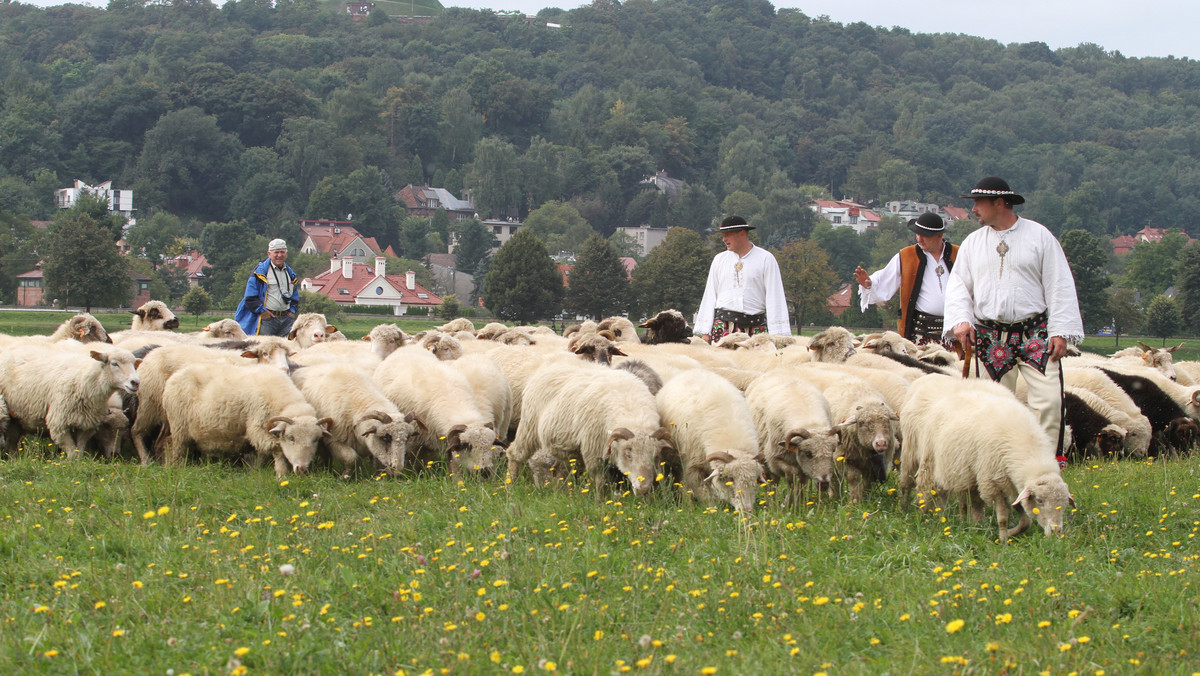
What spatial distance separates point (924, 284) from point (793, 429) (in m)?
5.19

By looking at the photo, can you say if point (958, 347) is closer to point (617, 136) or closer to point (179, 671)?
point (179, 671)

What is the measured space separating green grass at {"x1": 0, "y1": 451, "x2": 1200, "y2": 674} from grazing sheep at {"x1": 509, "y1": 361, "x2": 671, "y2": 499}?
369 mm

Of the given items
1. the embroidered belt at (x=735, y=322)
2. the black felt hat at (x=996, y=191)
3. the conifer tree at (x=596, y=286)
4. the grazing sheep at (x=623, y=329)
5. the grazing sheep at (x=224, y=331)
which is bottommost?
the conifer tree at (x=596, y=286)

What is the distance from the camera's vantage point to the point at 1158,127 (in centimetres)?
19325

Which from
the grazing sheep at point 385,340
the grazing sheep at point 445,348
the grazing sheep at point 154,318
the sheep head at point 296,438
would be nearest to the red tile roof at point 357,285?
the grazing sheep at point 154,318

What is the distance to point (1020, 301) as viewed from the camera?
8484mm

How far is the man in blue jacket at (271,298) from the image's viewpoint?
14.8m

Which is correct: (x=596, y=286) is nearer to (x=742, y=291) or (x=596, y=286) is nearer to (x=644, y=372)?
(x=742, y=291)

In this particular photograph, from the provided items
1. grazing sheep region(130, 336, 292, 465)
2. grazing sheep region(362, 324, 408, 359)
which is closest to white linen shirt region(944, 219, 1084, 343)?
grazing sheep region(130, 336, 292, 465)

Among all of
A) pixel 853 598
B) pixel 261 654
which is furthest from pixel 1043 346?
pixel 261 654

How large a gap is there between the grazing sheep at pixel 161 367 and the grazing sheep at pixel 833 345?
5.57 metres

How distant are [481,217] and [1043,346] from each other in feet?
479

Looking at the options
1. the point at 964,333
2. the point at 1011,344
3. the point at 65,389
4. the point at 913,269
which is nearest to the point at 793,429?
the point at 964,333

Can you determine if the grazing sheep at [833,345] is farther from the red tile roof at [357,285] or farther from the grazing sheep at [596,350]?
the red tile roof at [357,285]
